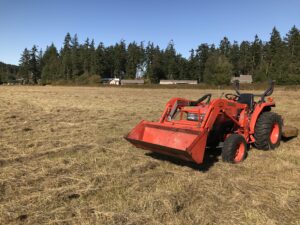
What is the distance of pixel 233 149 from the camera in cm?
688

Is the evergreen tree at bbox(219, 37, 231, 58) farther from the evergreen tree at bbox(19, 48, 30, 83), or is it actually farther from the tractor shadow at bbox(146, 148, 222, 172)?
the tractor shadow at bbox(146, 148, 222, 172)

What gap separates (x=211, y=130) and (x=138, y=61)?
116 m

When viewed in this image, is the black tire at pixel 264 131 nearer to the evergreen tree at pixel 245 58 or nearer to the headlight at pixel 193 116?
the headlight at pixel 193 116

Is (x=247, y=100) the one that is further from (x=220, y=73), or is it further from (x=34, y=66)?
(x=34, y=66)

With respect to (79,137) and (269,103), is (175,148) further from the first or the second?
(79,137)

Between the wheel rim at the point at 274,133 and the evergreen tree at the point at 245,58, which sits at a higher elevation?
the evergreen tree at the point at 245,58

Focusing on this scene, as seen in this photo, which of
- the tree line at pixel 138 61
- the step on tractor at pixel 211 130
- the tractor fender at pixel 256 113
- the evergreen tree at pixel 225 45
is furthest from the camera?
the evergreen tree at pixel 225 45

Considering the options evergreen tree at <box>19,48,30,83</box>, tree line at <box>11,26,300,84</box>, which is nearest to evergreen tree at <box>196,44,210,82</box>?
tree line at <box>11,26,300,84</box>

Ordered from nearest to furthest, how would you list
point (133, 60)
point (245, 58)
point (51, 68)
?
point (245, 58), point (51, 68), point (133, 60)

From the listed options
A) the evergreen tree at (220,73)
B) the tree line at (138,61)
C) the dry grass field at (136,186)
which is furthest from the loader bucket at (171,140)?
the tree line at (138,61)

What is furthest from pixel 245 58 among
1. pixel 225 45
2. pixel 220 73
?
pixel 220 73

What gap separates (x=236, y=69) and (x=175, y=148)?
371ft

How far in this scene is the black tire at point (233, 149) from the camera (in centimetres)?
682

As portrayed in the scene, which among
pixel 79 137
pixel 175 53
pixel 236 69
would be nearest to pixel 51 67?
pixel 175 53
